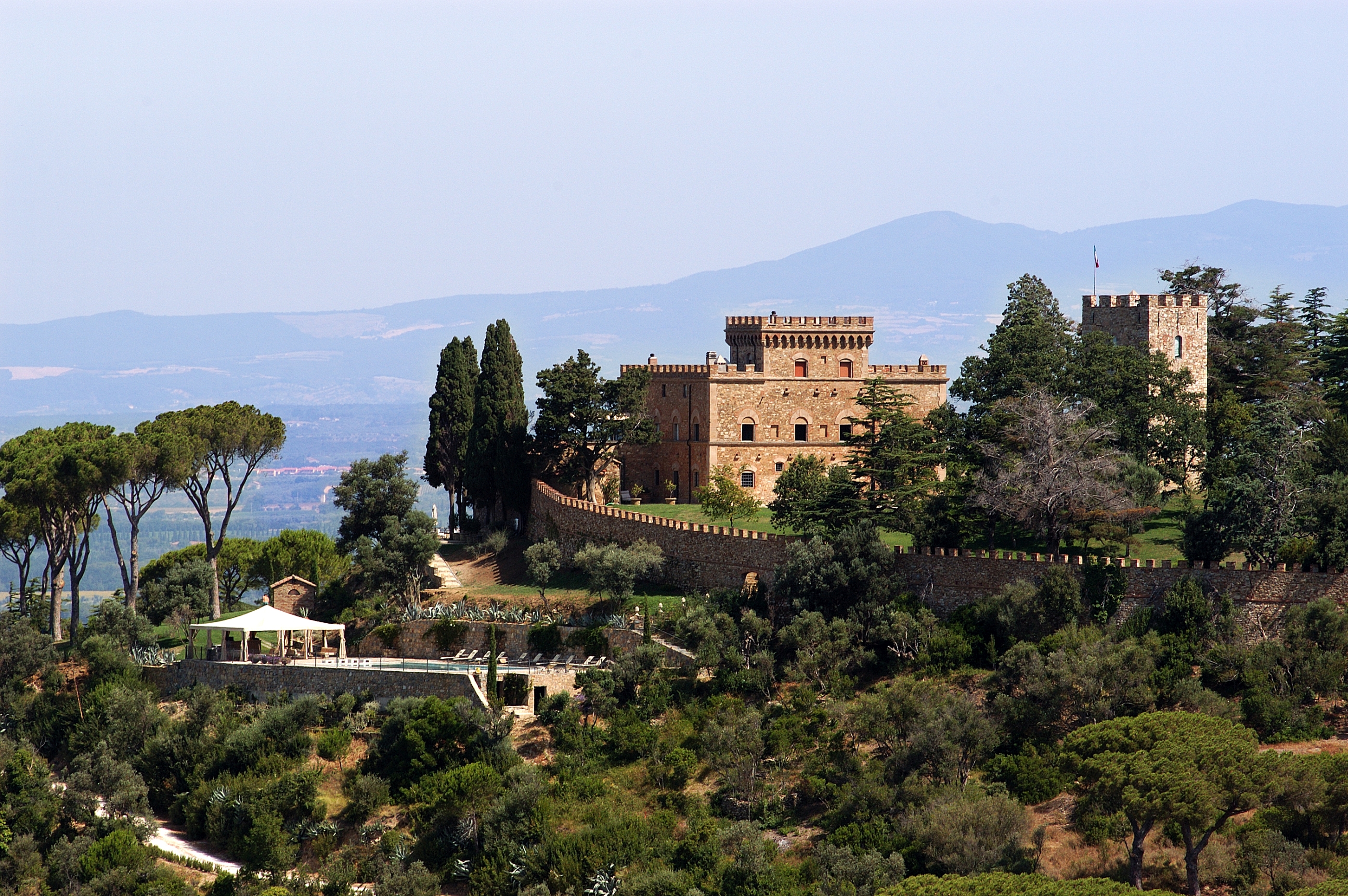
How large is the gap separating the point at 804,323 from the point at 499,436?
1432 cm

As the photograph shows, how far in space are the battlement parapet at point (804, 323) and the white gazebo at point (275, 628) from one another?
23835mm

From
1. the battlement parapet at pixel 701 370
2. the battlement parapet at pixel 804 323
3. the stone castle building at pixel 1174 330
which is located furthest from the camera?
the battlement parapet at pixel 804 323

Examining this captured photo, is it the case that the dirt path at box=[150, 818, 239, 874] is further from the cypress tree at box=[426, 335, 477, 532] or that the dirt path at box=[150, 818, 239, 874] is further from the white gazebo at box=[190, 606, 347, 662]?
the cypress tree at box=[426, 335, 477, 532]

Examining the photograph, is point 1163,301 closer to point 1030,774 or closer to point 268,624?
point 1030,774

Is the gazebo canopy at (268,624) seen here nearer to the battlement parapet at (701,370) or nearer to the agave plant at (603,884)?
the agave plant at (603,884)

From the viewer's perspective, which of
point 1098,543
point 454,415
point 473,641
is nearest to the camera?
point 1098,543

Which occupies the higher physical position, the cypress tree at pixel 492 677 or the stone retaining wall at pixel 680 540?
the stone retaining wall at pixel 680 540

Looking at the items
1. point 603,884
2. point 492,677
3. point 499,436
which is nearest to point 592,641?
point 492,677

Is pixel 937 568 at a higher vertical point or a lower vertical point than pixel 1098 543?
lower

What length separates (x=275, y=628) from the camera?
5203cm

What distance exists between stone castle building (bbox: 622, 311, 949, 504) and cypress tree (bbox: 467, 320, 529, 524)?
5.28 m

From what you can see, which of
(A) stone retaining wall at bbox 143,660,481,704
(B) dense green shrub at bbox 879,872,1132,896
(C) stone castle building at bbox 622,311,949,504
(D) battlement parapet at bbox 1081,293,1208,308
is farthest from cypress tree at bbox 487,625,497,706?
(D) battlement parapet at bbox 1081,293,1208,308

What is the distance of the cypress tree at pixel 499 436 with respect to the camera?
6569cm

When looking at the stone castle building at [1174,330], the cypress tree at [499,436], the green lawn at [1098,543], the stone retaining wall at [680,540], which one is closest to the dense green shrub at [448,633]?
the stone retaining wall at [680,540]
